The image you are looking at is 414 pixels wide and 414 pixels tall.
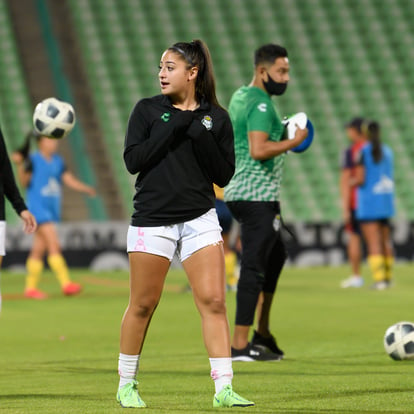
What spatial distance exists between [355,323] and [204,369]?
10.6 feet

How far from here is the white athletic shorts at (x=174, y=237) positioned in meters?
4.83

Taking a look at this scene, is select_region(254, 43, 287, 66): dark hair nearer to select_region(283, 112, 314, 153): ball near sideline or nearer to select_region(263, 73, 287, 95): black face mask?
select_region(263, 73, 287, 95): black face mask

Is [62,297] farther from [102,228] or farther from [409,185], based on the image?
[409,185]

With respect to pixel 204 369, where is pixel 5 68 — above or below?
above

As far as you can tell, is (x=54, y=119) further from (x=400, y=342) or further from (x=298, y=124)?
(x=400, y=342)

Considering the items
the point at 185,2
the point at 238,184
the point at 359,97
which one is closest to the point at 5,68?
the point at 185,2

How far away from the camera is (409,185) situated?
21.9 meters

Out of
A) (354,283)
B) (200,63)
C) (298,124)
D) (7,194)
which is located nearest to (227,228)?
(354,283)

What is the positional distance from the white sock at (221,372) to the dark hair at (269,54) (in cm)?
289

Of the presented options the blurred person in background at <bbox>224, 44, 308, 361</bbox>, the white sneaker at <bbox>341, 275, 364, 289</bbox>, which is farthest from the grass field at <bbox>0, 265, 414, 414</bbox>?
the white sneaker at <bbox>341, 275, 364, 289</bbox>

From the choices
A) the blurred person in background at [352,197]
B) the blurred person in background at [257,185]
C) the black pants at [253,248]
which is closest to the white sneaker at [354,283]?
the blurred person in background at [352,197]

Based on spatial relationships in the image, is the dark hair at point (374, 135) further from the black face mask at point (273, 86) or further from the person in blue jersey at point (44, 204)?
the black face mask at point (273, 86)

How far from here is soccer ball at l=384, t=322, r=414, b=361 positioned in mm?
6664

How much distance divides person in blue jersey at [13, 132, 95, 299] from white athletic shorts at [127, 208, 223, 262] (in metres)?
7.73
